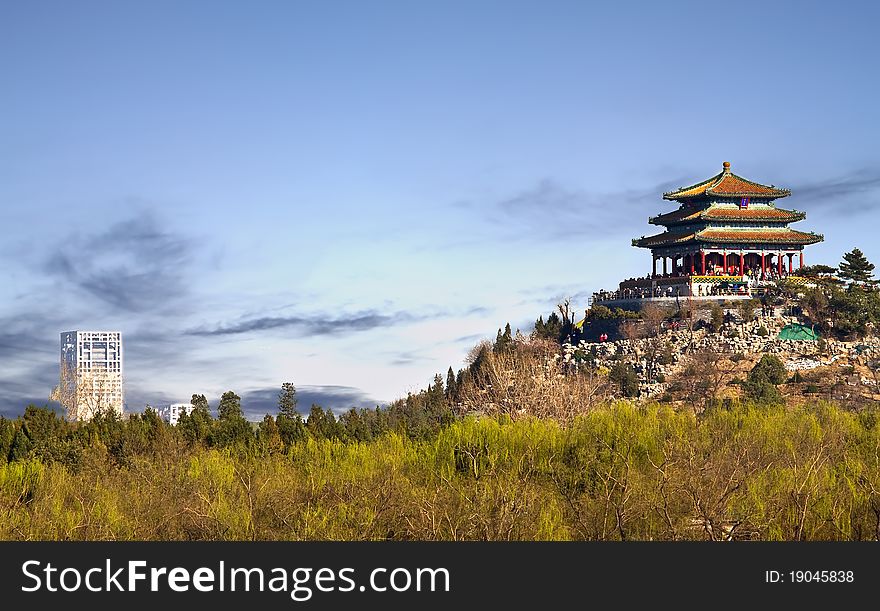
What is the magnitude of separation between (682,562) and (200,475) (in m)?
11.9

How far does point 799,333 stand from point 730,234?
27.5 ft

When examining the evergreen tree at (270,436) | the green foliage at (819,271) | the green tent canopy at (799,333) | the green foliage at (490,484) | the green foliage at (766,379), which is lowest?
the green foliage at (490,484)

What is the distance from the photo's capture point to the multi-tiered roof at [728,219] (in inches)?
2350

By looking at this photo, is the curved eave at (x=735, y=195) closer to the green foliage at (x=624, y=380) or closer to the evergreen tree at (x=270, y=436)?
the green foliage at (x=624, y=380)

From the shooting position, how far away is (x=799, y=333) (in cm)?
5272

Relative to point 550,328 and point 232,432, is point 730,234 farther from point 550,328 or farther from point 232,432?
point 232,432

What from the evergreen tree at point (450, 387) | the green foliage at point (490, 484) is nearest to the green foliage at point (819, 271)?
the evergreen tree at point (450, 387)

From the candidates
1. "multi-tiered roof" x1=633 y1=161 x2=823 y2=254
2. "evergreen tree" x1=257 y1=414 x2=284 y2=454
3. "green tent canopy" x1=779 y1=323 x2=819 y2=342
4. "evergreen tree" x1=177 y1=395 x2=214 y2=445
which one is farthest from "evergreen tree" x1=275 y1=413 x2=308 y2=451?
"multi-tiered roof" x1=633 y1=161 x2=823 y2=254

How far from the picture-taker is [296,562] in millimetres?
15180

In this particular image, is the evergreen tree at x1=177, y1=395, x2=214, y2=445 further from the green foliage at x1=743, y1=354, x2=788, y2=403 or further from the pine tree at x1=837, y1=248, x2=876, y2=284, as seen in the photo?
the pine tree at x1=837, y1=248, x2=876, y2=284

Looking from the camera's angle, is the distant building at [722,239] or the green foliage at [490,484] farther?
the distant building at [722,239]

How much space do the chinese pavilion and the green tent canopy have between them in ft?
20.2

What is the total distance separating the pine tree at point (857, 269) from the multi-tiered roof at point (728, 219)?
318 cm

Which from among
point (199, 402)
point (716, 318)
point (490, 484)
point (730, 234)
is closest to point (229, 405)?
point (199, 402)
